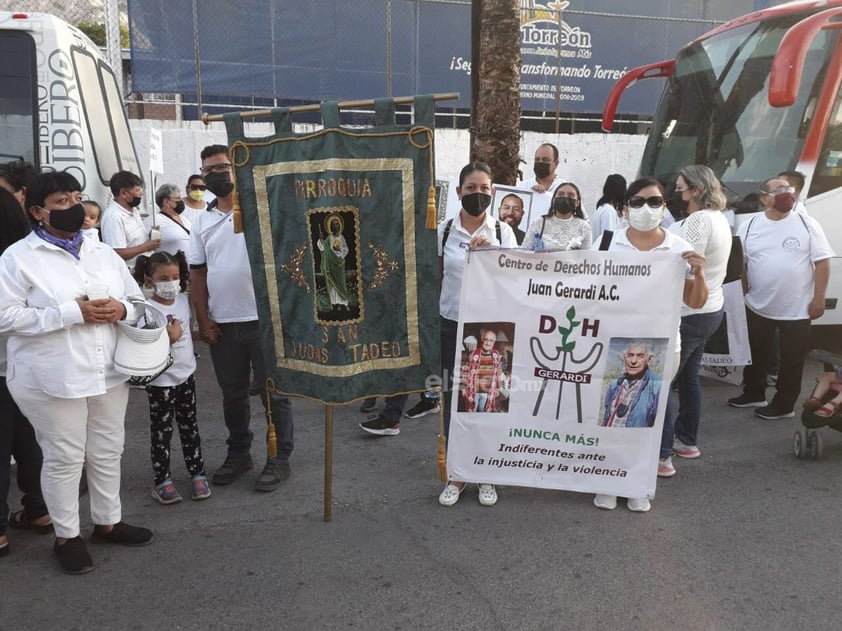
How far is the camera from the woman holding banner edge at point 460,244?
3889 mm

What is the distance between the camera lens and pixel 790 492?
4176mm

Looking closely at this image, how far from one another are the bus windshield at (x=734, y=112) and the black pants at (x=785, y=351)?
1.52 m

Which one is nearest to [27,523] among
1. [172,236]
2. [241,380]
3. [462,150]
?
[241,380]

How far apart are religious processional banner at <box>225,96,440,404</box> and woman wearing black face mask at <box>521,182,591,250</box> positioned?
126 centimetres

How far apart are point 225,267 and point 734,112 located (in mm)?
5445

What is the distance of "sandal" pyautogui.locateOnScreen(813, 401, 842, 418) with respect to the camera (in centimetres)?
450

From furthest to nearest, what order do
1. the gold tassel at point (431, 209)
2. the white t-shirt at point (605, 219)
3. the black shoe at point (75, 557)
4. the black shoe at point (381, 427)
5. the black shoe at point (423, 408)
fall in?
the white t-shirt at point (605, 219)
the black shoe at point (423, 408)
the black shoe at point (381, 427)
the gold tassel at point (431, 209)
the black shoe at point (75, 557)

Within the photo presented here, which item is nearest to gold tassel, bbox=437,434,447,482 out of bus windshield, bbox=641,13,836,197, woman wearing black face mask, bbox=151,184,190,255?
woman wearing black face mask, bbox=151,184,190,255

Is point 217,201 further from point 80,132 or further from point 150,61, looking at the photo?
point 150,61

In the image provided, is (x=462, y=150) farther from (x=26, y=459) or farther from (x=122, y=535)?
(x=122, y=535)

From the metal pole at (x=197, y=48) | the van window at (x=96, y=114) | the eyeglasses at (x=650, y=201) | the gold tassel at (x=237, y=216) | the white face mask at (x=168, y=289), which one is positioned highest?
the metal pole at (x=197, y=48)

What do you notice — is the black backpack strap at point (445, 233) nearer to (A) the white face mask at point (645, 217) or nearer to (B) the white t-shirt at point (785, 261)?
(A) the white face mask at point (645, 217)

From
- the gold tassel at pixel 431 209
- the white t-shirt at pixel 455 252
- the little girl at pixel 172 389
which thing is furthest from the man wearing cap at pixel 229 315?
the gold tassel at pixel 431 209

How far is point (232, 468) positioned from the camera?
4.35 m
